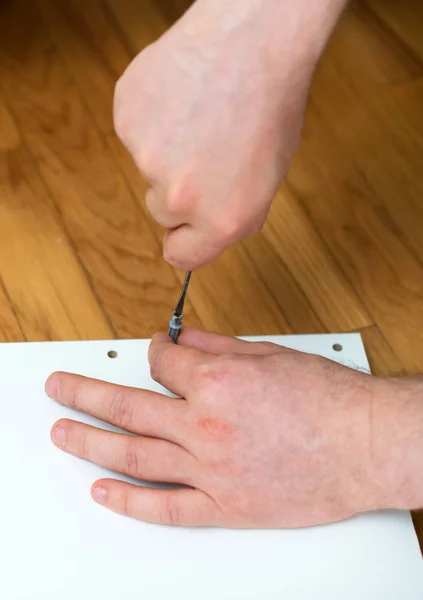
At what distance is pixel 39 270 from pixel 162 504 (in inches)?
12.9

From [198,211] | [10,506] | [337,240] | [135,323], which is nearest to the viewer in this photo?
[198,211]

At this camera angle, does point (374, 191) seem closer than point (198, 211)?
No

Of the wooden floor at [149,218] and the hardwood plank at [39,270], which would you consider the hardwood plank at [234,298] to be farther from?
the hardwood plank at [39,270]

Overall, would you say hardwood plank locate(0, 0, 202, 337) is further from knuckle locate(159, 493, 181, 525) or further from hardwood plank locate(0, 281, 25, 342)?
knuckle locate(159, 493, 181, 525)

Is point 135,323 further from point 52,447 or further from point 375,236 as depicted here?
point 375,236

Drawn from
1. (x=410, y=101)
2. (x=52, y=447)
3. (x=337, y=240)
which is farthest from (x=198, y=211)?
(x=410, y=101)

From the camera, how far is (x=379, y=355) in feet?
2.60

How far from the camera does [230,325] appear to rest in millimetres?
790

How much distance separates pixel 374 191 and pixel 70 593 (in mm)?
645

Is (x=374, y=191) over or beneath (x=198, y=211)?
beneath

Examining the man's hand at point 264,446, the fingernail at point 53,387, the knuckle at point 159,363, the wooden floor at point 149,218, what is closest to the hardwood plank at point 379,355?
the wooden floor at point 149,218

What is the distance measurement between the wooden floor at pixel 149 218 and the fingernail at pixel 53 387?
0.28 ft

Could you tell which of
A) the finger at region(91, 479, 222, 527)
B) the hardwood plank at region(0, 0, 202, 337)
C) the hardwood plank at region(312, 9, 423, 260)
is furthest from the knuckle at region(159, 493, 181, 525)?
the hardwood plank at region(312, 9, 423, 260)

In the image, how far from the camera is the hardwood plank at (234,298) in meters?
0.79
